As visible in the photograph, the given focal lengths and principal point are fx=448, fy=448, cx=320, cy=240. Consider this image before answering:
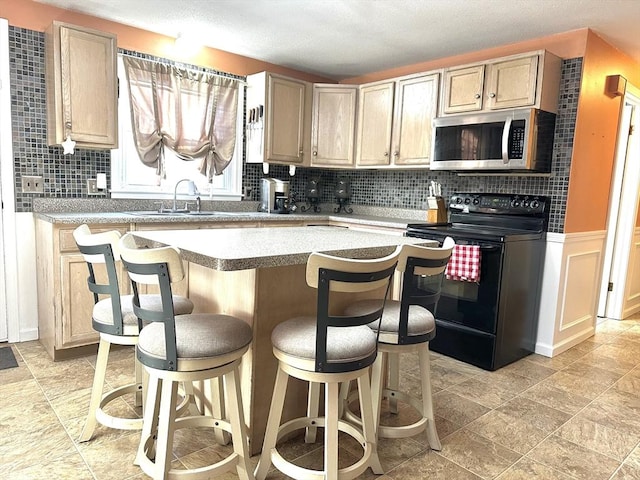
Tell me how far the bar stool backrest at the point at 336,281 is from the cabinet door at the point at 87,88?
2.42 metres

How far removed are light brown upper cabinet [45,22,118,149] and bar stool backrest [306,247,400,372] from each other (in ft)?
7.96

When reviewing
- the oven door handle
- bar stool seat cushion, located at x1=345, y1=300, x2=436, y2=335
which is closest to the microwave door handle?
the oven door handle

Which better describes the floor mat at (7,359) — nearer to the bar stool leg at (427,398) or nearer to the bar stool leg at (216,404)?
the bar stool leg at (216,404)

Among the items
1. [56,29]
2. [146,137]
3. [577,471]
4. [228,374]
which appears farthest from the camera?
[146,137]

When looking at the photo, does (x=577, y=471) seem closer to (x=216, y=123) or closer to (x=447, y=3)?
(x=447, y=3)

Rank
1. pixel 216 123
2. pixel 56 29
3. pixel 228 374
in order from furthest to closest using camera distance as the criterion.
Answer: pixel 216 123 < pixel 56 29 < pixel 228 374

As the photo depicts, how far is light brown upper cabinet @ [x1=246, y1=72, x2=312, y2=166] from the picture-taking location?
13.3ft

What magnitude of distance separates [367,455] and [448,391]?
115 centimetres

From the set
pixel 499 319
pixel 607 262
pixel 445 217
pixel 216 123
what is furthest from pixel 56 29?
pixel 607 262

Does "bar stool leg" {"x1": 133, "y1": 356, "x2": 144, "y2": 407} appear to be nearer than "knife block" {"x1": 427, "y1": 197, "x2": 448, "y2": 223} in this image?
Yes

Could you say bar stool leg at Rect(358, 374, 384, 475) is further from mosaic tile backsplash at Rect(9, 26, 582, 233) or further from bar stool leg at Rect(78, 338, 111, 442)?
mosaic tile backsplash at Rect(9, 26, 582, 233)

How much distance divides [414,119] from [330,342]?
287 cm

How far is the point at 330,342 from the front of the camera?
1.51 metres

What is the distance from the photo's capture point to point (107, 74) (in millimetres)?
3088
